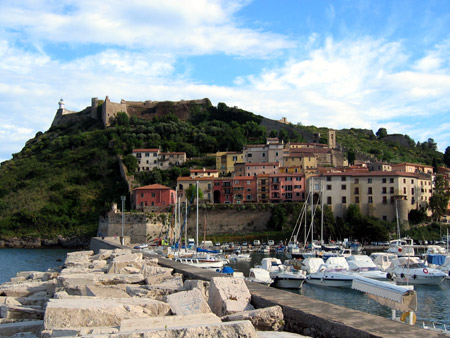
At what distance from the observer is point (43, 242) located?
64250 mm

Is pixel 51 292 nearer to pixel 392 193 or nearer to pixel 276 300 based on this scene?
pixel 276 300

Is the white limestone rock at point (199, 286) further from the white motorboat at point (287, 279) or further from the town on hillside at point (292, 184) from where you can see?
the town on hillside at point (292, 184)

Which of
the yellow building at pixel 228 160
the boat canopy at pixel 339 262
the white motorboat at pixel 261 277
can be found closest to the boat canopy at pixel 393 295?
the white motorboat at pixel 261 277

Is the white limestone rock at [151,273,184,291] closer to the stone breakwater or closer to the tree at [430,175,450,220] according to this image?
the stone breakwater

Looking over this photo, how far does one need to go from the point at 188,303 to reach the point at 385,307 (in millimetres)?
17798

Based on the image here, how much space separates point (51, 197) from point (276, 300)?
2716 inches

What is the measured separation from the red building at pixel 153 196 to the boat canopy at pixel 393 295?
49.4 metres

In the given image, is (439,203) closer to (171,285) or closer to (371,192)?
(371,192)

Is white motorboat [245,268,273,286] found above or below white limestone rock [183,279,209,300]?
below

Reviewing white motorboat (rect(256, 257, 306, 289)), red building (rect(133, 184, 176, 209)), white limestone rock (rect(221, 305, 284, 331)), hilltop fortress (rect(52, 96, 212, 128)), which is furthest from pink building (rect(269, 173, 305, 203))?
white limestone rock (rect(221, 305, 284, 331))

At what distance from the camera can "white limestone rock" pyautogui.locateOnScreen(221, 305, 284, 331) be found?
6.48 m

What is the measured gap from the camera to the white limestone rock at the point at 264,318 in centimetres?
648

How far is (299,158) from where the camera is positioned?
73.7 meters

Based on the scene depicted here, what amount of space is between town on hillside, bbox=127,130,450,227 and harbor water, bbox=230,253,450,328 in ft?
86.6
